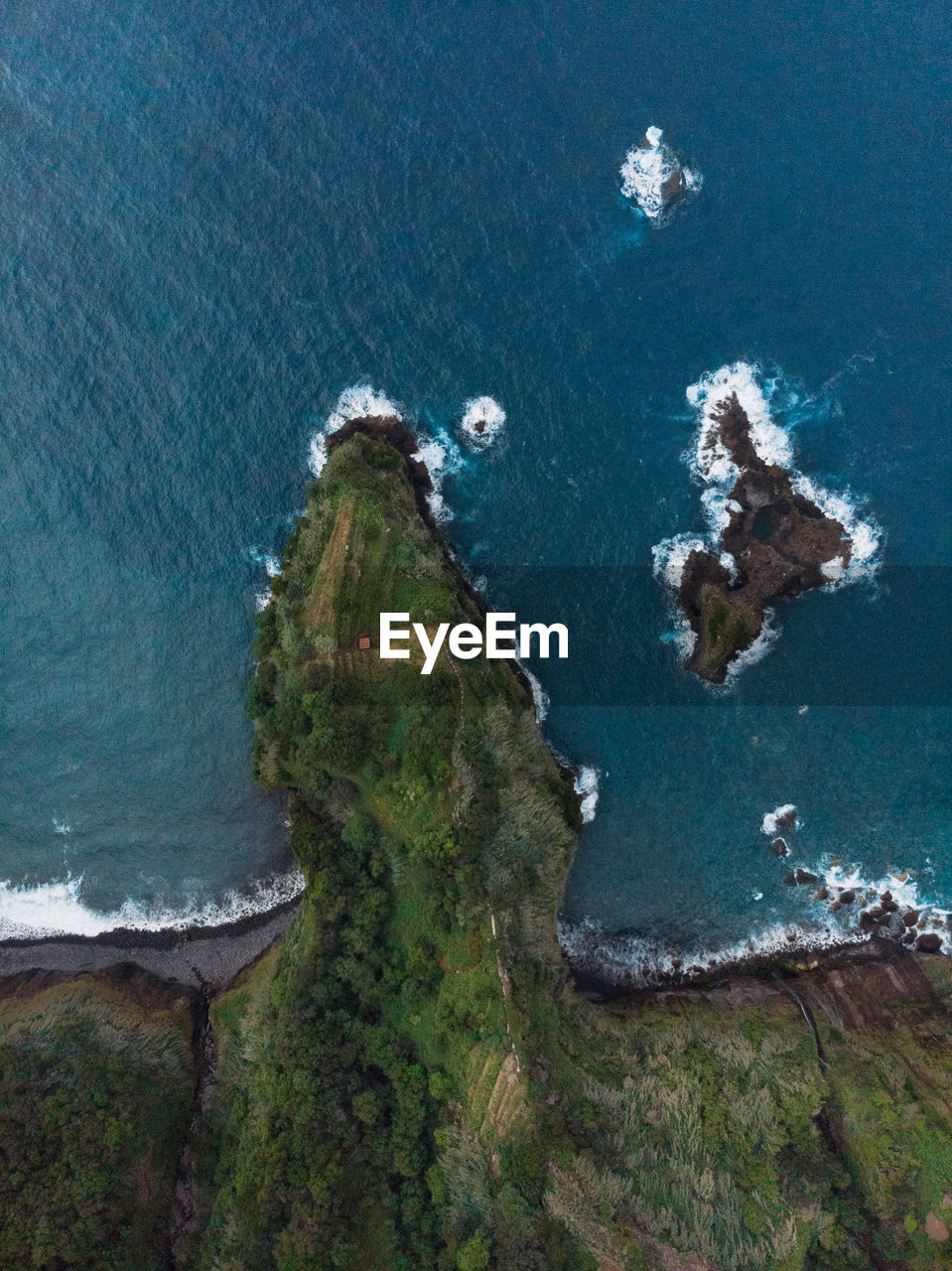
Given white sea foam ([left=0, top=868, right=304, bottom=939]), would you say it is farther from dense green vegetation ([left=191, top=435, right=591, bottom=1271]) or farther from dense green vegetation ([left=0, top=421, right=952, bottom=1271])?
dense green vegetation ([left=191, top=435, right=591, bottom=1271])

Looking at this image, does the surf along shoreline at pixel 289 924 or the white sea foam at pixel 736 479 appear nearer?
the surf along shoreline at pixel 289 924

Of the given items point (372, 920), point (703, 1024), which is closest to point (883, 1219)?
point (703, 1024)

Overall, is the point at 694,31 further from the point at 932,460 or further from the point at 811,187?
the point at 932,460

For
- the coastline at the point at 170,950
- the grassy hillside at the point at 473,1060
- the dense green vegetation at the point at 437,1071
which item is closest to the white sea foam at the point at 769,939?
the dense green vegetation at the point at 437,1071

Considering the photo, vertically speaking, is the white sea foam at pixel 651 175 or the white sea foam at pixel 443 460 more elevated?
the white sea foam at pixel 651 175

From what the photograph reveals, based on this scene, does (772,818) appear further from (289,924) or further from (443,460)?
(289,924)

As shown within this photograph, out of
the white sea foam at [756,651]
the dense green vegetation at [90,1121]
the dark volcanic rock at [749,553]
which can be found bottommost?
the dense green vegetation at [90,1121]

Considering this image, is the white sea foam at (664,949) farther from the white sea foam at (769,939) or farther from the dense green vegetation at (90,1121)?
the dense green vegetation at (90,1121)
